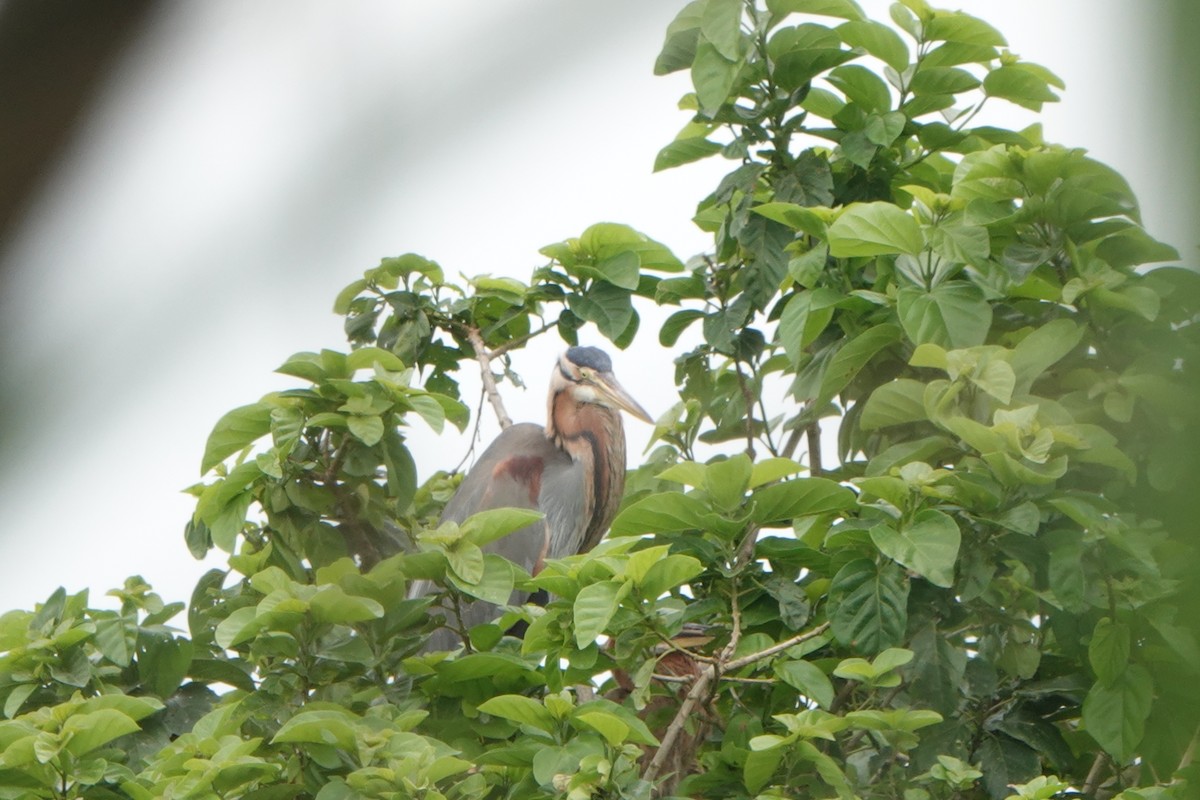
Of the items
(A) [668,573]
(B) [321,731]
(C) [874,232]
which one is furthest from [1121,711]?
(B) [321,731]

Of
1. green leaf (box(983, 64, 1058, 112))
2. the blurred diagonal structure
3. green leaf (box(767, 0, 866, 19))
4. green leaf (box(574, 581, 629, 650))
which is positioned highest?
green leaf (box(767, 0, 866, 19))

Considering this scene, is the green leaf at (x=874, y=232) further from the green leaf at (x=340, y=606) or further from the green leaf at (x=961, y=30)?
the green leaf at (x=340, y=606)

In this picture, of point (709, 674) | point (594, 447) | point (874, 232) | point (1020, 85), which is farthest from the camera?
point (594, 447)

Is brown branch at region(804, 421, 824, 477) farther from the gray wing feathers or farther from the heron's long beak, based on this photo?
the heron's long beak

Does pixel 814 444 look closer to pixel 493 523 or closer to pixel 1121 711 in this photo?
pixel 493 523

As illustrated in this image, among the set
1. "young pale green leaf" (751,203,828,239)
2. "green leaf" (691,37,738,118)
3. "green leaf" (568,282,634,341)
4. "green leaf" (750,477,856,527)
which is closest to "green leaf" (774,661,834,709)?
"green leaf" (750,477,856,527)

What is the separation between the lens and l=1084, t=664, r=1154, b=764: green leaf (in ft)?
6.00

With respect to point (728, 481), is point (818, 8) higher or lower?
higher

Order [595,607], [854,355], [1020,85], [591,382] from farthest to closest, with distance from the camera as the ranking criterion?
[591,382] → [1020,85] → [854,355] → [595,607]

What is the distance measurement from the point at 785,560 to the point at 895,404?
304 millimetres

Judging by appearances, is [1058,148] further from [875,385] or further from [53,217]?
[53,217]

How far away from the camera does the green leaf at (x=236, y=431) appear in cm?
245

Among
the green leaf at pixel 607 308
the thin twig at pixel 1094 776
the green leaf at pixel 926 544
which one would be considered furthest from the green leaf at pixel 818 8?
the thin twig at pixel 1094 776

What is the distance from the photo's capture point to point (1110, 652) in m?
1.87
